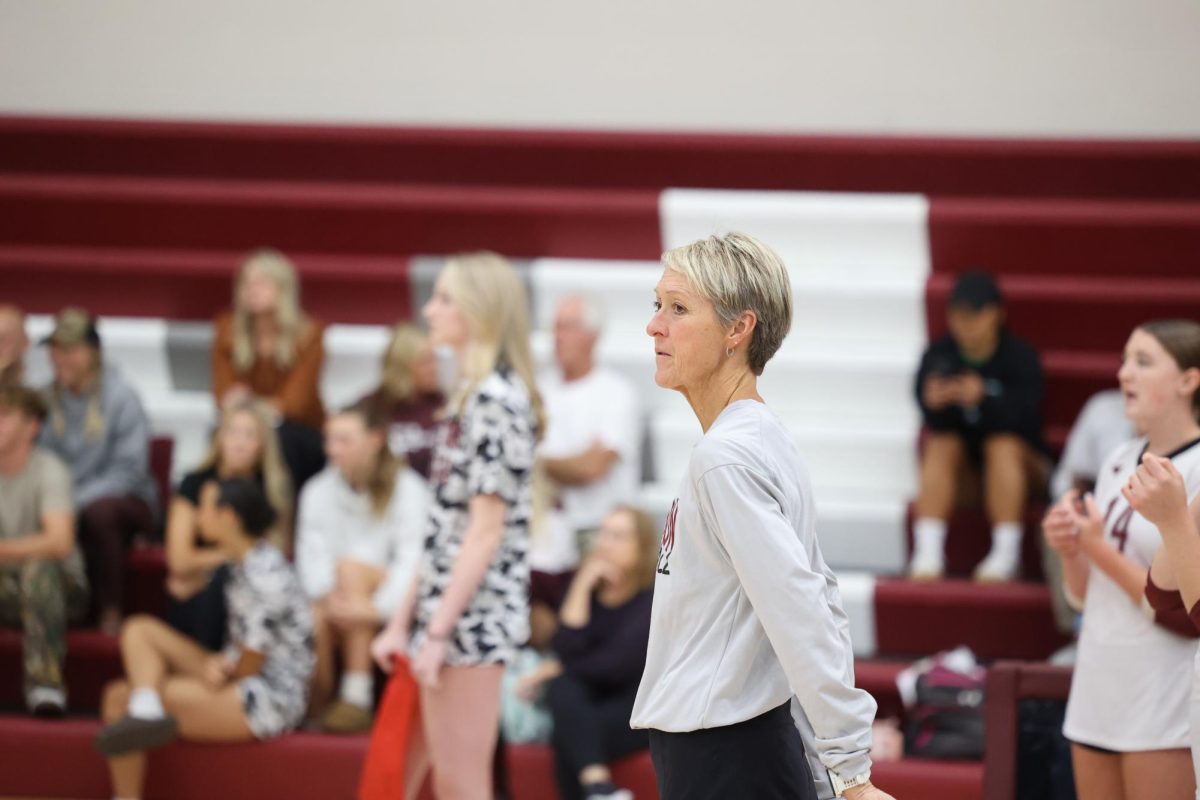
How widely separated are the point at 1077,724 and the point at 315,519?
103 inches

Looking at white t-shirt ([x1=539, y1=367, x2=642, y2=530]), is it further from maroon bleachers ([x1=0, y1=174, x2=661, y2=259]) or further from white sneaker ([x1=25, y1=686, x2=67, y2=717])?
white sneaker ([x1=25, y1=686, x2=67, y2=717])

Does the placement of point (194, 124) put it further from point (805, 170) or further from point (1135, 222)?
point (1135, 222)

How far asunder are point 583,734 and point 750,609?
2234mm

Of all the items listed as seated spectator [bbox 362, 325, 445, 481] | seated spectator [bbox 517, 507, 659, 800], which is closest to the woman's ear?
seated spectator [bbox 517, 507, 659, 800]

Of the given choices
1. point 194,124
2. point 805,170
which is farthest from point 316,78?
point 805,170

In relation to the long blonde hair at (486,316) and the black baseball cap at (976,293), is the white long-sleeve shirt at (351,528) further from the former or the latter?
the black baseball cap at (976,293)

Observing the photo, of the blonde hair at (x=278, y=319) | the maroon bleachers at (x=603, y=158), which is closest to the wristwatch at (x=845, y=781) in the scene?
the blonde hair at (x=278, y=319)

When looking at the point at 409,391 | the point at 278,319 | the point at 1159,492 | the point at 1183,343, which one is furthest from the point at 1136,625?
the point at 278,319

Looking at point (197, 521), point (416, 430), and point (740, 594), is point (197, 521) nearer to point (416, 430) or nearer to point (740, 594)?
point (416, 430)

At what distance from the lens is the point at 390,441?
16.1 feet

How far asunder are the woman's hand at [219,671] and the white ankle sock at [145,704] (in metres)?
0.14

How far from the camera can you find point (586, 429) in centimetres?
491

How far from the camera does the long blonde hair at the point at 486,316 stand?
3.15 metres

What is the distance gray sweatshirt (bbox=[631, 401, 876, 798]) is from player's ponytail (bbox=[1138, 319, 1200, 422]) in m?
1.03
